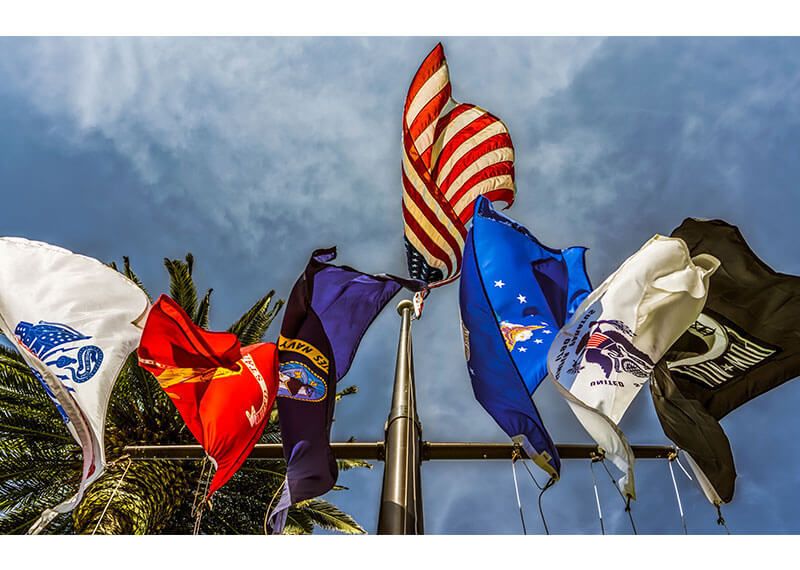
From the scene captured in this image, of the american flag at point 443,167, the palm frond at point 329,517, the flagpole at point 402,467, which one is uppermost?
the american flag at point 443,167

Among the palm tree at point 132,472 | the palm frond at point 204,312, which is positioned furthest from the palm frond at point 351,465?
the palm frond at point 204,312

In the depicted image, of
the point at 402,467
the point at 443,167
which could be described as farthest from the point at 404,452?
the point at 443,167

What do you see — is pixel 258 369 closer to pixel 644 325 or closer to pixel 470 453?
pixel 470 453

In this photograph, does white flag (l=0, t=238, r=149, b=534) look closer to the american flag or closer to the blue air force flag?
the blue air force flag

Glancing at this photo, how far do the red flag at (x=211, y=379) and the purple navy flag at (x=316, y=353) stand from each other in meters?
0.25

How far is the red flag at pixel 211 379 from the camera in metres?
5.00

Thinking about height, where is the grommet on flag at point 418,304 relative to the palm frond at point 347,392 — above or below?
below

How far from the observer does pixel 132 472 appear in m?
8.74

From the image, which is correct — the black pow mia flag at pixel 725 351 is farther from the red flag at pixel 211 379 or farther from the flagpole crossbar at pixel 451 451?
the red flag at pixel 211 379

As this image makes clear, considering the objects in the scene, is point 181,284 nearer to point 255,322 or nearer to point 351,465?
point 255,322

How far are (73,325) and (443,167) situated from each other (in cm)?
535

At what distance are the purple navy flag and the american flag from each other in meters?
1.95

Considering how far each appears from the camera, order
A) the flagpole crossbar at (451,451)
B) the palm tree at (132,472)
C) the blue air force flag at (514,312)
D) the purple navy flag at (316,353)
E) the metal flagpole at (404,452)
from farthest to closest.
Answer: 1. the palm tree at (132,472)
2. the flagpole crossbar at (451,451)
3. the purple navy flag at (316,353)
4. the blue air force flag at (514,312)
5. the metal flagpole at (404,452)

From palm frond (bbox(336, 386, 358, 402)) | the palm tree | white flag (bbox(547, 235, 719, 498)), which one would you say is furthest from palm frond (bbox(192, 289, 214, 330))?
white flag (bbox(547, 235, 719, 498))
